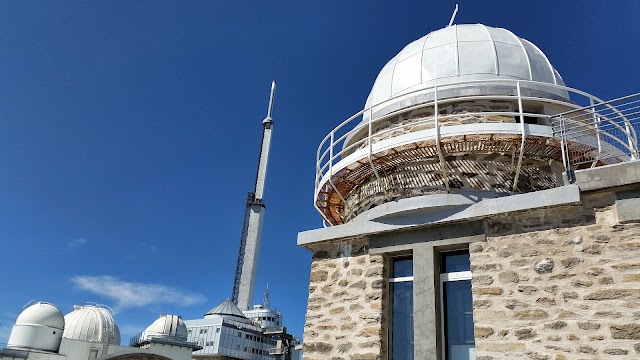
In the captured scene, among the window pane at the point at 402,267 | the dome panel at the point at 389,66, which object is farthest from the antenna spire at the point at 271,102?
the window pane at the point at 402,267

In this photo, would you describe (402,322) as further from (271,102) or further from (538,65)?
(271,102)

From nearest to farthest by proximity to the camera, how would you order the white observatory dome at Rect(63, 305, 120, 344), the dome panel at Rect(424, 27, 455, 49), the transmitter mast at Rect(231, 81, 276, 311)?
the dome panel at Rect(424, 27, 455, 49)
the white observatory dome at Rect(63, 305, 120, 344)
the transmitter mast at Rect(231, 81, 276, 311)

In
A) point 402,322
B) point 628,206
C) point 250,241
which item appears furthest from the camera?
point 250,241

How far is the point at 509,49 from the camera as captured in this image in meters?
8.65

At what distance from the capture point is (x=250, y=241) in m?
53.3

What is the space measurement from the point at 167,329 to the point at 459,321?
84.5 ft

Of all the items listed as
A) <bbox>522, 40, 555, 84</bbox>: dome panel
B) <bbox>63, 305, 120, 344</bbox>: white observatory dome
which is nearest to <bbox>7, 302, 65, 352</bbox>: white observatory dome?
<bbox>63, 305, 120, 344</bbox>: white observatory dome

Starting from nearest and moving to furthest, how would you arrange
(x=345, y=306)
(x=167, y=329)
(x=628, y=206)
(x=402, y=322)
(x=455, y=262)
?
(x=628, y=206), (x=455, y=262), (x=402, y=322), (x=345, y=306), (x=167, y=329)

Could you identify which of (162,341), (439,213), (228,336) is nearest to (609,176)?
(439,213)

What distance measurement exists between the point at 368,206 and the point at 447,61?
3201 mm

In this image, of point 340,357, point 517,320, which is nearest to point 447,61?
point 517,320

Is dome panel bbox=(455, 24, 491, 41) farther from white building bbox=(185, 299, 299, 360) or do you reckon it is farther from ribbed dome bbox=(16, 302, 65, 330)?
white building bbox=(185, 299, 299, 360)

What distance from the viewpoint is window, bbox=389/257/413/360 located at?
6332 millimetres

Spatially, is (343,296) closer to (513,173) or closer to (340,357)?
(340,357)
